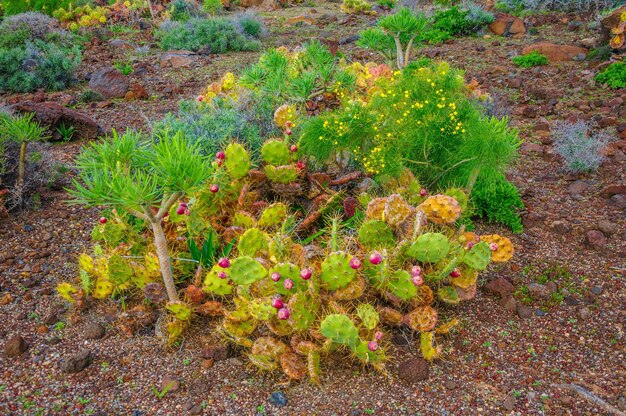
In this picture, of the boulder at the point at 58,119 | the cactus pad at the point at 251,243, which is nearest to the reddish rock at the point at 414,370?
the cactus pad at the point at 251,243

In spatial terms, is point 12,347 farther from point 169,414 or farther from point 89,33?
point 89,33

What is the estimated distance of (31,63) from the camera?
788 cm

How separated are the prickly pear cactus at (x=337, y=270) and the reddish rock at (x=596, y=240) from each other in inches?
72.4

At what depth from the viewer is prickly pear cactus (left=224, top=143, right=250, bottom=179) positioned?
3.83 meters

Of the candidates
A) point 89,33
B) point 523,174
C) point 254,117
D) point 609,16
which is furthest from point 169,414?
point 89,33

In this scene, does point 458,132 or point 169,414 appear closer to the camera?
point 169,414

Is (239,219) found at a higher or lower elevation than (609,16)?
lower

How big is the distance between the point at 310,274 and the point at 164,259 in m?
0.76

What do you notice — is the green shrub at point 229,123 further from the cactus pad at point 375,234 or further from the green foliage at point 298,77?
the cactus pad at point 375,234

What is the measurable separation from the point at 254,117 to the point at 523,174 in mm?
2199

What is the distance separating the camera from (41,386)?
9.62ft

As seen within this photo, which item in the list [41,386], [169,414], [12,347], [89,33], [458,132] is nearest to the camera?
[169,414]

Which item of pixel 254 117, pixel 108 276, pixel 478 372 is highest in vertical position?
pixel 254 117

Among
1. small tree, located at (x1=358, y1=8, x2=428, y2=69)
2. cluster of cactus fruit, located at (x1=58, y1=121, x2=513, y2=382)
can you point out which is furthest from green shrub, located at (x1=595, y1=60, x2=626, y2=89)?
cluster of cactus fruit, located at (x1=58, y1=121, x2=513, y2=382)
